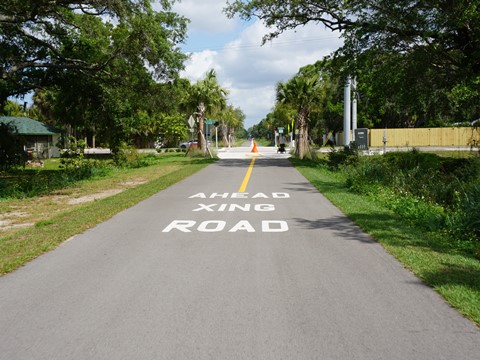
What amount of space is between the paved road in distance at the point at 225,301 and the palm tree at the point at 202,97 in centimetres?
3809

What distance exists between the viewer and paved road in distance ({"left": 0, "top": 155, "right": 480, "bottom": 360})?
429 cm

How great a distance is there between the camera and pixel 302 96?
36.8 metres

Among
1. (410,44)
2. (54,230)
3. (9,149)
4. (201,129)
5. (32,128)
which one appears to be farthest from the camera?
(32,128)

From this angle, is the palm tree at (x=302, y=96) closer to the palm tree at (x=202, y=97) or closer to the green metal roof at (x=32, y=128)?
the palm tree at (x=202, y=97)

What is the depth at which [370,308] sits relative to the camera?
5.23 meters

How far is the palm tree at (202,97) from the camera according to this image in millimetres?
47906

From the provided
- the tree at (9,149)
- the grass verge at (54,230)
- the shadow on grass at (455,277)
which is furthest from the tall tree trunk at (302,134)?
the shadow on grass at (455,277)

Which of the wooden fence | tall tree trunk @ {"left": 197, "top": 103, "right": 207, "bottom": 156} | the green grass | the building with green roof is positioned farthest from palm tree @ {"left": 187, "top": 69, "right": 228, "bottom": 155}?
the green grass

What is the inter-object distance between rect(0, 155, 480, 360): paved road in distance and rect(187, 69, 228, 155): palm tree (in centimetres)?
3809

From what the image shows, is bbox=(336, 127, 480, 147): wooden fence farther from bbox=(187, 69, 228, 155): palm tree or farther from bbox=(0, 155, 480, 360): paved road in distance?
bbox=(0, 155, 480, 360): paved road in distance

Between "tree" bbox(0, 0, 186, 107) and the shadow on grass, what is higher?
"tree" bbox(0, 0, 186, 107)

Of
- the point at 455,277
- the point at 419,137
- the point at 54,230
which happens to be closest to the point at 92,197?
the point at 54,230

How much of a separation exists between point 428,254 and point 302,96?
30.1 m

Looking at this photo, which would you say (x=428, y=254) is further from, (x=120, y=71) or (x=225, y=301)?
(x=120, y=71)
